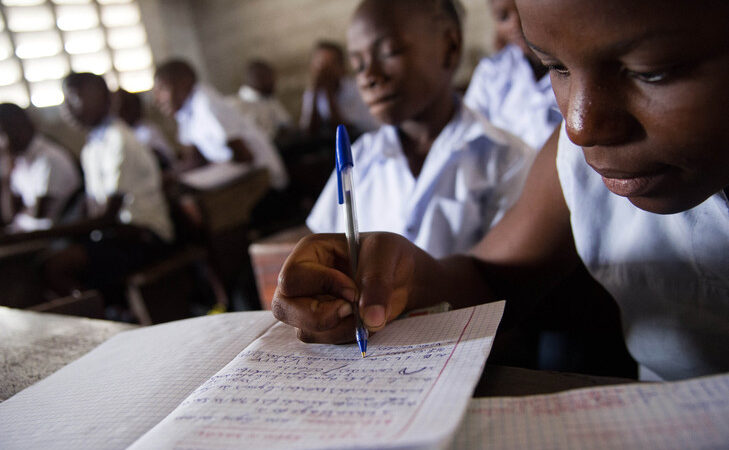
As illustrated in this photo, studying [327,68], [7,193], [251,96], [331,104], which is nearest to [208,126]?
[7,193]

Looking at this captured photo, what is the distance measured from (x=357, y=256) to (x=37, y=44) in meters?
5.91

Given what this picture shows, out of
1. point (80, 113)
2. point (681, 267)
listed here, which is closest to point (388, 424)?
point (681, 267)

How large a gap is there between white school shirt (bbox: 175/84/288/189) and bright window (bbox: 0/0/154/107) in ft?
8.52

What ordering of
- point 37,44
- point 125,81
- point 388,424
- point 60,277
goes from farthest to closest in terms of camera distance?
point 125,81 → point 37,44 → point 60,277 → point 388,424

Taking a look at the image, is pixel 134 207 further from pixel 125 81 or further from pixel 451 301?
pixel 125 81

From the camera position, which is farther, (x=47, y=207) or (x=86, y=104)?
(x=47, y=207)

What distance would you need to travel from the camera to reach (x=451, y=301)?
0.64m

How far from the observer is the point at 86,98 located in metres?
2.46

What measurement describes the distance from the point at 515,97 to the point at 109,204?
1.77 metres

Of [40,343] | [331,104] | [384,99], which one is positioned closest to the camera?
[40,343]

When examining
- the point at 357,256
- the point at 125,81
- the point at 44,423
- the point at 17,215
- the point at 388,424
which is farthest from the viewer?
the point at 125,81

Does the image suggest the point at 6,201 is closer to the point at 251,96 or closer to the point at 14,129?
the point at 14,129

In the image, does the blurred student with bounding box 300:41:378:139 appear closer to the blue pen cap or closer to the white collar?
the white collar

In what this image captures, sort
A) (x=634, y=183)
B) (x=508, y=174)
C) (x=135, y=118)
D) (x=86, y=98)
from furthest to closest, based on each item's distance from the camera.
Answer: (x=135, y=118), (x=86, y=98), (x=508, y=174), (x=634, y=183)
